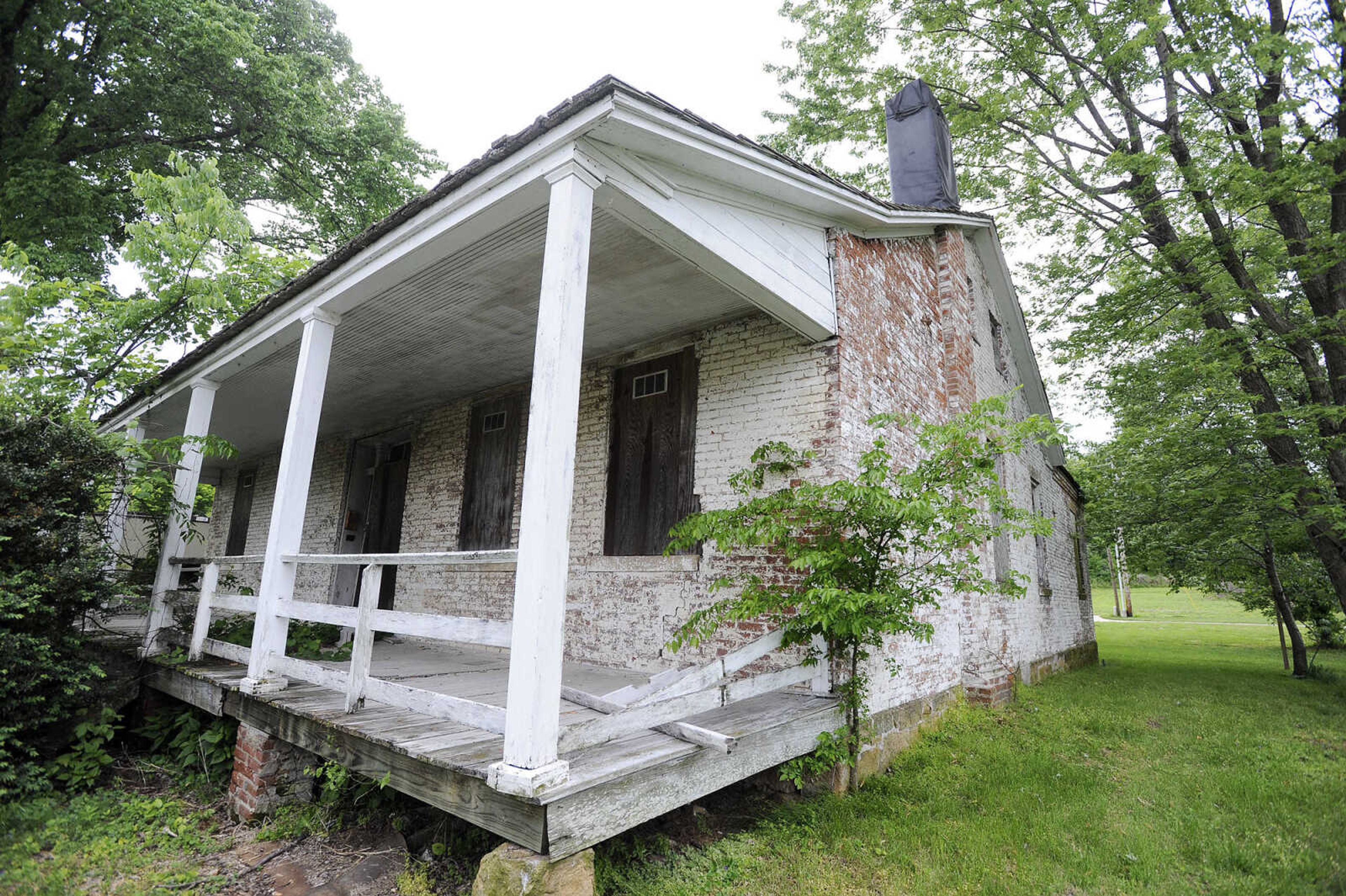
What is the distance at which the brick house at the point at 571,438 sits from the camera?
9.68ft

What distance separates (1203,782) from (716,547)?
13.5 ft

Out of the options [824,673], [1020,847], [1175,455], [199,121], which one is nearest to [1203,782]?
[1020,847]

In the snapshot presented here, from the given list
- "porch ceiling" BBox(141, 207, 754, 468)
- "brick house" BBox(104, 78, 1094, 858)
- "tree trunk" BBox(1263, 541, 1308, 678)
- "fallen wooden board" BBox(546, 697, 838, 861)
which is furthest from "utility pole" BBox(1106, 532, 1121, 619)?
"fallen wooden board" BBox(546, 697, 838, 861)

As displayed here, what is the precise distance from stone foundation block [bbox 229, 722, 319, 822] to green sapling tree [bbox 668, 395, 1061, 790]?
2754 mm

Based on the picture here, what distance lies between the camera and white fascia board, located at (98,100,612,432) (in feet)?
10.3

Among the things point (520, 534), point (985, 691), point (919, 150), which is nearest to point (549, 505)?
point (520, 534)

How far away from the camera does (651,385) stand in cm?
629

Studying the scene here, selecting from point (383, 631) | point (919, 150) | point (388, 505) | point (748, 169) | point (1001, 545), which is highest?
point (919, 150)

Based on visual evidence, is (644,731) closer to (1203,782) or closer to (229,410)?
(1203,782)

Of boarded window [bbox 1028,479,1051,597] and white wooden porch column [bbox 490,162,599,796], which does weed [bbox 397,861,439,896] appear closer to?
white wooden porch column [bbox 490,162,599,796]

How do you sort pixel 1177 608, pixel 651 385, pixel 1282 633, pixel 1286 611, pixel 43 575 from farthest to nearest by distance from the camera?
pixel 1177 608, pixel 1282 633, pixel 1286 611, pixel 651 385, pixel 43 575

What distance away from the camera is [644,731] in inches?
141

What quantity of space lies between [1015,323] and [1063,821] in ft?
28.4

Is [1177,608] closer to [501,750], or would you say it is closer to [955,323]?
[955,323]
